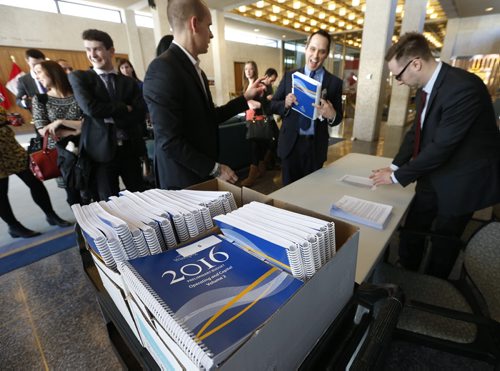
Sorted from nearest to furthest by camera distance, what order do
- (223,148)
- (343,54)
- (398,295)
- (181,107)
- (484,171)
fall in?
(398,295)
(181,107)
(484,171)
(223,148)
(343,54)

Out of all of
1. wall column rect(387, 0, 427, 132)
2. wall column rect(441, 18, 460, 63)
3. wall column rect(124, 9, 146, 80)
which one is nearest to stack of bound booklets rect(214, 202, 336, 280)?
wall column rect(387, 0, 427, 132)

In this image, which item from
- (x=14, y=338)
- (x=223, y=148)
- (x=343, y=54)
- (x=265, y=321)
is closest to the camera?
(x=265, y=321)

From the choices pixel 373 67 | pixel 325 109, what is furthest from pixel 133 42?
pixel 325 109

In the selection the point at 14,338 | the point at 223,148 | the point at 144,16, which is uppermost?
the point at 144,16

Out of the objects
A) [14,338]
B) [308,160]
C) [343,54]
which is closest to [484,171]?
[308,160]

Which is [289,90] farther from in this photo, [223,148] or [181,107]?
[223,148]

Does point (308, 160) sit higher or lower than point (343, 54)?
lower

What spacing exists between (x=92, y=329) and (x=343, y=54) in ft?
51.6

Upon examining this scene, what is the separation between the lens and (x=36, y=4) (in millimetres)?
7617

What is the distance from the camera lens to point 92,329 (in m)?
1.53

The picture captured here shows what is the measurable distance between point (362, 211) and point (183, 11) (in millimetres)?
1221

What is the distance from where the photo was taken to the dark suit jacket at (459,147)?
1209 millimetres

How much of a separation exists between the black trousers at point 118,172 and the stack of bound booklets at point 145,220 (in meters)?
1.60

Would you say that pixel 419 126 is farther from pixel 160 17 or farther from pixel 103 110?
pixel 160 17
